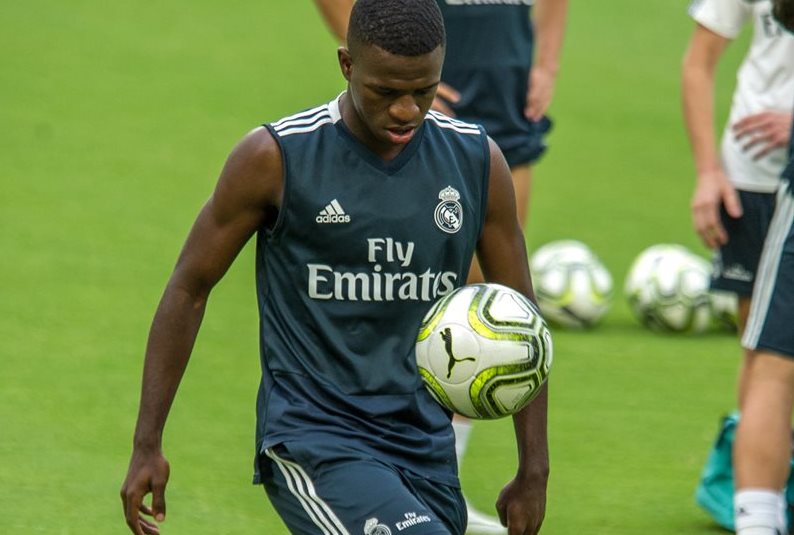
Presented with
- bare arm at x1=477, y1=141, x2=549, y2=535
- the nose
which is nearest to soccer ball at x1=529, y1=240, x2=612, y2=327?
bare arm at x1=477, y1=141, x2=549, y2=535

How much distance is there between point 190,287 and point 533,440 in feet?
3.48

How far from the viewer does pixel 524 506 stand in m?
4.71

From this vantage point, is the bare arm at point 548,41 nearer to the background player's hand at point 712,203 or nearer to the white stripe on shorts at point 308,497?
the background player's hand at point 712,203

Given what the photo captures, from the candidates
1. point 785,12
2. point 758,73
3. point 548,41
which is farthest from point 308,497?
point 548,41

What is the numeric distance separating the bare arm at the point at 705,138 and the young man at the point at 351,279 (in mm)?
2336

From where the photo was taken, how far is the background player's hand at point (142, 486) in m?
4.52

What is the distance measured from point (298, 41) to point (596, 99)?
12.0ft

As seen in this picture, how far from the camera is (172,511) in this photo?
6.72m

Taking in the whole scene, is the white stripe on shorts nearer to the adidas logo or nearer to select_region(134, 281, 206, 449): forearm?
select_region(134, 281, 206, 449): forearm

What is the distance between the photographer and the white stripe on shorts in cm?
443

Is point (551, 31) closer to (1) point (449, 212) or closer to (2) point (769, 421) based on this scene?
(2) point (769, 421)

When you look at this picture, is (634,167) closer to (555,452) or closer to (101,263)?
(101,263)

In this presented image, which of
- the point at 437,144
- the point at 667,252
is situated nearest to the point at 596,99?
the point at 667,252

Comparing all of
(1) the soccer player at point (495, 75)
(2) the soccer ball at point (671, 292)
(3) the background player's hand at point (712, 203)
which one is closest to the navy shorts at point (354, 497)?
(3) the background player's hand at point (712, 203)
